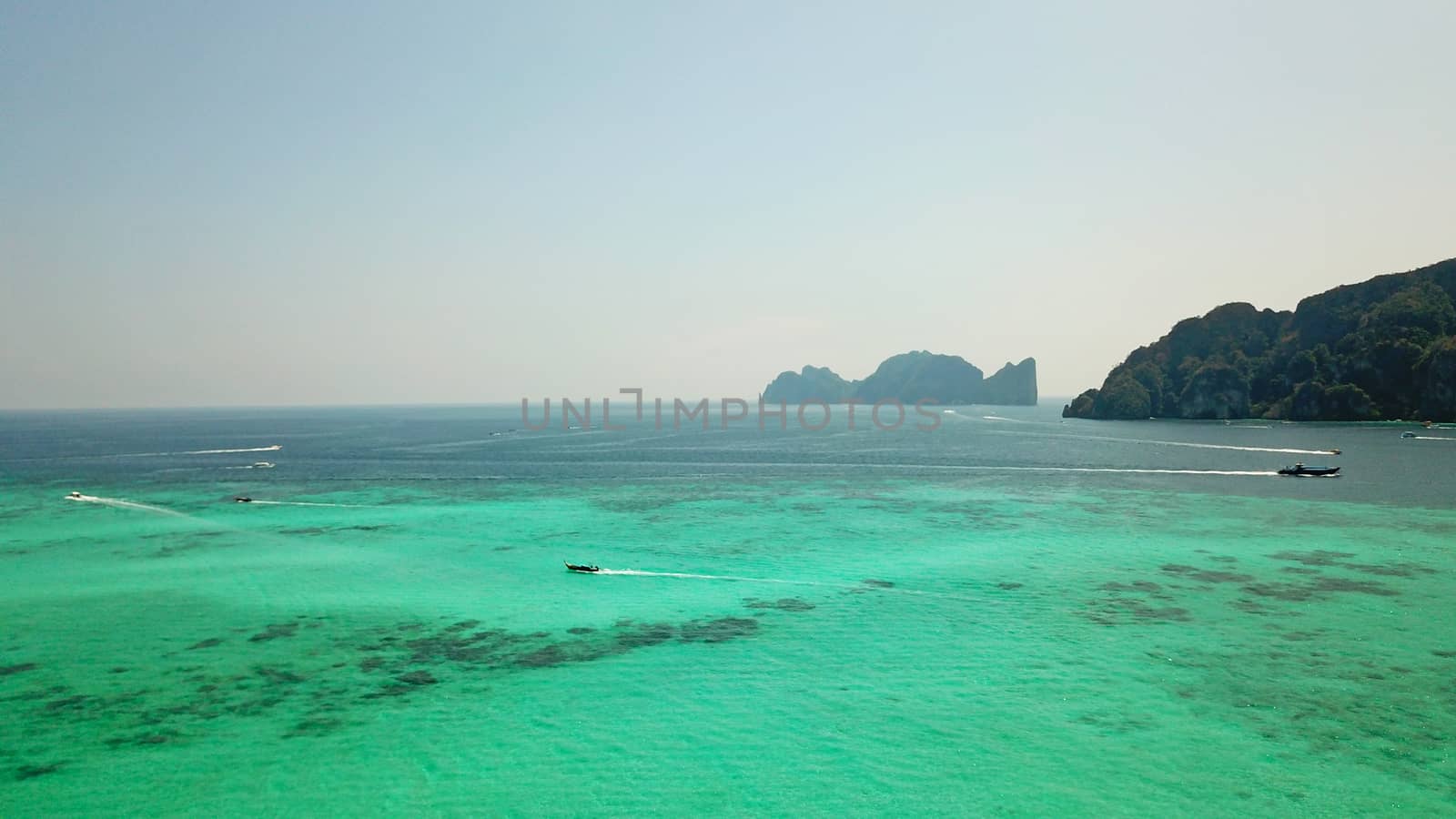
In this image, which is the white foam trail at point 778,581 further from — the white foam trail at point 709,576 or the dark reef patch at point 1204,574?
the dark reef patch at point 1204,574

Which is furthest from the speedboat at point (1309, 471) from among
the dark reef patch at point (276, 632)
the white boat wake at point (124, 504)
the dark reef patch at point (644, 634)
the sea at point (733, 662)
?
the white boat wake at point (124, 504)

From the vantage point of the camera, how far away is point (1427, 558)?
42719mm

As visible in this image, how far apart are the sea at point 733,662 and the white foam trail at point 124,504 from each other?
8.05 feet

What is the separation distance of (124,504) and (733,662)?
69261 millimetres

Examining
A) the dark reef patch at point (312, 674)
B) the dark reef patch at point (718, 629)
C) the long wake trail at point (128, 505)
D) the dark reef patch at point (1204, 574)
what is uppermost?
the long wake trail at point (128, 505)

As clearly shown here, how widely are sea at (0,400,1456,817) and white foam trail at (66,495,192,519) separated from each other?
245cm

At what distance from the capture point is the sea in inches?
731

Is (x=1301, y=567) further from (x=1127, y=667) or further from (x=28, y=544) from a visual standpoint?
(x=28, y=544)

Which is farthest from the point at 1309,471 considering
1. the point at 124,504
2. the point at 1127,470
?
the point at 124,504

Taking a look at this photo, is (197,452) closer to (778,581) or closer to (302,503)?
(302,503)

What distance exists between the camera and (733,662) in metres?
27.6

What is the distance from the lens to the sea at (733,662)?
61.0 ft

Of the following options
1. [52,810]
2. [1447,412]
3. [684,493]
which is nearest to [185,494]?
[684,493]

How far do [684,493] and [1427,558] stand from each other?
55890 mm
